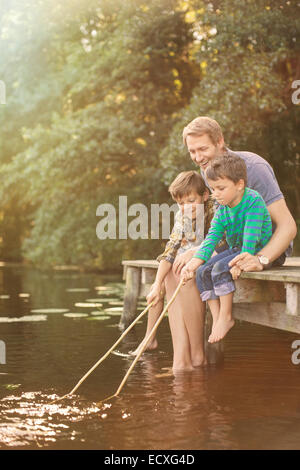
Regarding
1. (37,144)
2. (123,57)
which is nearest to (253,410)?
(123,57)

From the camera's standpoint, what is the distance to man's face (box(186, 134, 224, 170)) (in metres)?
5.06

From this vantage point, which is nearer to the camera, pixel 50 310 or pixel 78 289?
pixel 50 310

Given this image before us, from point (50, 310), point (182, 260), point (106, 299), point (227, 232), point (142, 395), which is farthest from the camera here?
point (106, 299)

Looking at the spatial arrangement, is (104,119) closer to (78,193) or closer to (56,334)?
(78,193)

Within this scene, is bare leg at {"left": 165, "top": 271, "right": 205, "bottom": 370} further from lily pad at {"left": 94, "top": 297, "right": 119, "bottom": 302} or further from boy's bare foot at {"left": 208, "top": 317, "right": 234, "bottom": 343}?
lily pad at {"left": 94, "top": 297, "right": 119, "bottom": 302}

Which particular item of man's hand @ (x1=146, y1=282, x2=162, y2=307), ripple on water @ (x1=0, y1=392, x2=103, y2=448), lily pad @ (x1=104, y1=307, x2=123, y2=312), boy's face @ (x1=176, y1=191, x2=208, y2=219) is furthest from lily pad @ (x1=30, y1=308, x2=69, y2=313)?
ripple on water @ (x1=0, y1=392, x2=103, y2=448)

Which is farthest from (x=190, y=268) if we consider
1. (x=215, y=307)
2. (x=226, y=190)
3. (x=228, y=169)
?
(x=228, y=169)

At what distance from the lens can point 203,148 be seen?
16.6 ft

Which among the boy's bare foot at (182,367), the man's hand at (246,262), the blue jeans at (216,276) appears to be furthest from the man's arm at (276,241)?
the boy's bare foot at (182,367)

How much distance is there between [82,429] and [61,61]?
2059 cm

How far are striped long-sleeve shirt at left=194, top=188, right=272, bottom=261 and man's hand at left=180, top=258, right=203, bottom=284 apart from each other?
0.11ft

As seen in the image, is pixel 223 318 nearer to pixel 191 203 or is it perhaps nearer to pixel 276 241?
pixel 276 241

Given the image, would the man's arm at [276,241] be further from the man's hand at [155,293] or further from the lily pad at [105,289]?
the lily pad at [105,289]

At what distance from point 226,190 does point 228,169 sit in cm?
13
